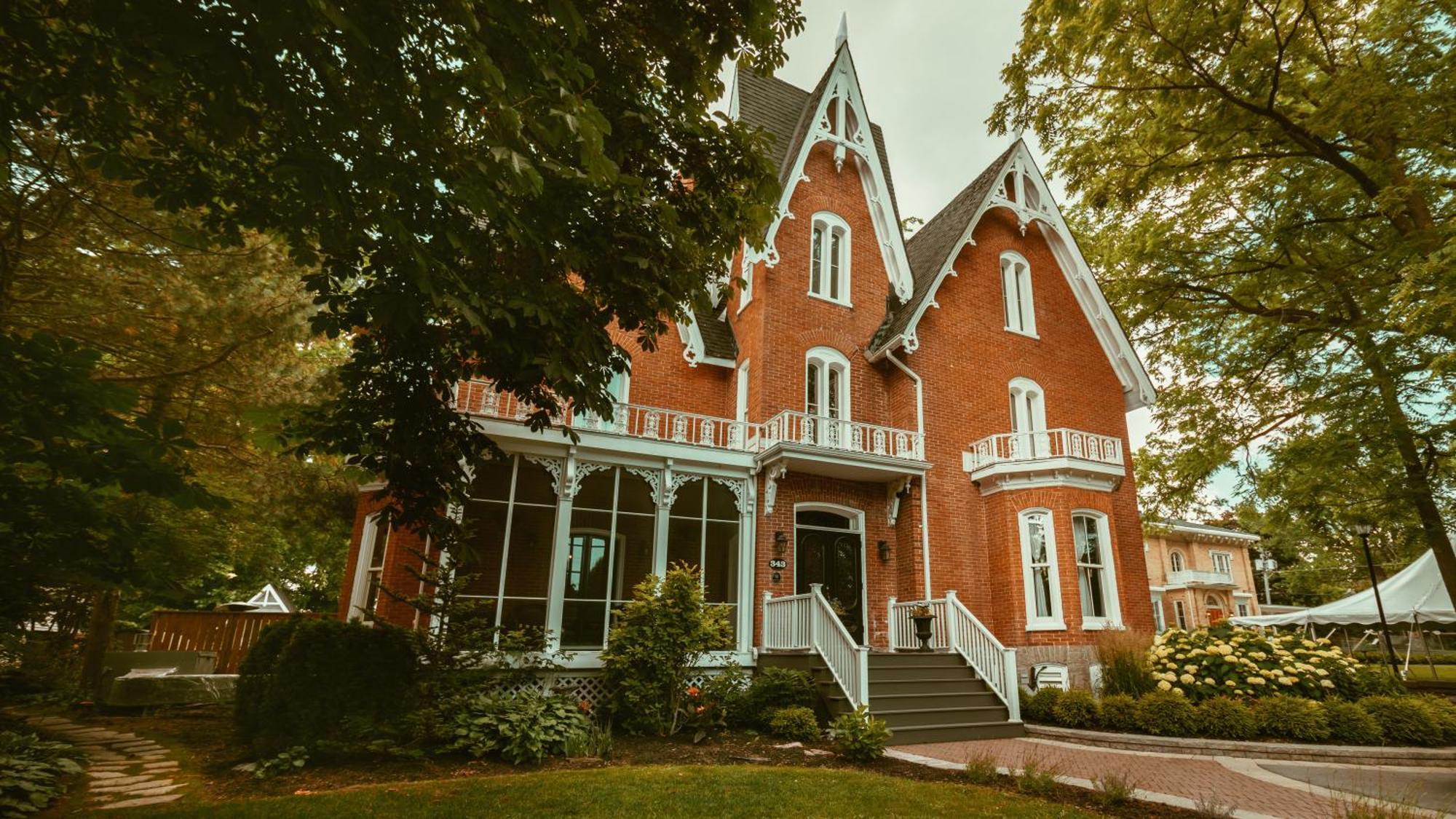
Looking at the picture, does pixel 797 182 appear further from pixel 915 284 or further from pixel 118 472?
pixel 118 472

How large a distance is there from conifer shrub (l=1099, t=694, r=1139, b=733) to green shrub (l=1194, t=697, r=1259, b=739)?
0.80 m

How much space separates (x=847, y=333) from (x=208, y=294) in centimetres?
1152

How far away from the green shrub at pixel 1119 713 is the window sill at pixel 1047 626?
8.10 feet

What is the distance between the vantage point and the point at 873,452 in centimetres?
1347

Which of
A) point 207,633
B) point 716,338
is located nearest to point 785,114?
point 716,338

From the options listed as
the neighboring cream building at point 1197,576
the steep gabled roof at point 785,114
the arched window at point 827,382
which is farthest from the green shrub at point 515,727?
the neighboring cream building at point 1197,576

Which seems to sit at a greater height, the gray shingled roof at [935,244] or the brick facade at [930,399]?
the gray shingled roof at [935,244]

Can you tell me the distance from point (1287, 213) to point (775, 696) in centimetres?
1157

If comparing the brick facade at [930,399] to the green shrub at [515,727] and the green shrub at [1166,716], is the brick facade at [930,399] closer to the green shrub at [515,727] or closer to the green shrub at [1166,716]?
the green shrub at [1166,716]

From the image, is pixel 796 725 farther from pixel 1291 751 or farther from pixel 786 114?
pixel 786 114

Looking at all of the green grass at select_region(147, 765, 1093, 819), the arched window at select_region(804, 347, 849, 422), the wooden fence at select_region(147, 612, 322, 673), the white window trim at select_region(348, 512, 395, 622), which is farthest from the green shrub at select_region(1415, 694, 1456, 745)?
the wooden fence at select_region(147, 612, 322, 673)

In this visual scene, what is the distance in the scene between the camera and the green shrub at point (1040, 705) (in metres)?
11.1

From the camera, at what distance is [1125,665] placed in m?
11.1

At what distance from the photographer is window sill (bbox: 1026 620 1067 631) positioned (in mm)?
13062
